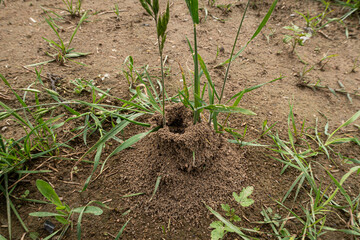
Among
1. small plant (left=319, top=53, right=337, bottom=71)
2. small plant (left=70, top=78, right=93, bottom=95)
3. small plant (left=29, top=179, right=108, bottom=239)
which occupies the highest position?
small plant (left=319, top=53, right=337, bottom=71)

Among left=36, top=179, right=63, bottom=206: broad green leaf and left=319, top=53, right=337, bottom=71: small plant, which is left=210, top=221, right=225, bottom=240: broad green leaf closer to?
left=36, top=179, right=63, bottom=206: broad green leaf

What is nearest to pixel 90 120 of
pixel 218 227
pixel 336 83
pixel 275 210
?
pixel 218 227

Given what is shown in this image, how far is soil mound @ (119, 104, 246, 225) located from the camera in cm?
121

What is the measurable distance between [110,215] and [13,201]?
54cm

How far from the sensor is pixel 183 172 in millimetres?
1269

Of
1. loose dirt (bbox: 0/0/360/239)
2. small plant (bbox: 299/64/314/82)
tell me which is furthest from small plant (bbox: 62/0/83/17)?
small plant (bbox: 299/64/314/82)

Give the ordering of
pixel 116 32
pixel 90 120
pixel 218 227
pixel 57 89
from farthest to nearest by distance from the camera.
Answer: pixel 116 32
pixel 57 89
pixel 90 120
pixel 218 227

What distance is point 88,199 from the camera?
127 centimetres

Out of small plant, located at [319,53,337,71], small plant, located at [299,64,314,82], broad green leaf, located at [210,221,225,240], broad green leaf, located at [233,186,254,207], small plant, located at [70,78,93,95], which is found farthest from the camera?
small plant, located at [319,53,337,71]

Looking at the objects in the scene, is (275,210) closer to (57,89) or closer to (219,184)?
(219,184)

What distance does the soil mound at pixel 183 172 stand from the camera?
121 centimetres

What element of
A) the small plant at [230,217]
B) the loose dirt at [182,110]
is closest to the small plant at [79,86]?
the loose dirt at [182,110]

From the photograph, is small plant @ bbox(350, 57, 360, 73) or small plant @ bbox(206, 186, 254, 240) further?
small plant @ bbox(350, 57, 360, 73)

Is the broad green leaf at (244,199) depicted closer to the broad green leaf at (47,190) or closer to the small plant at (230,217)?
the small plant at (230,217)
